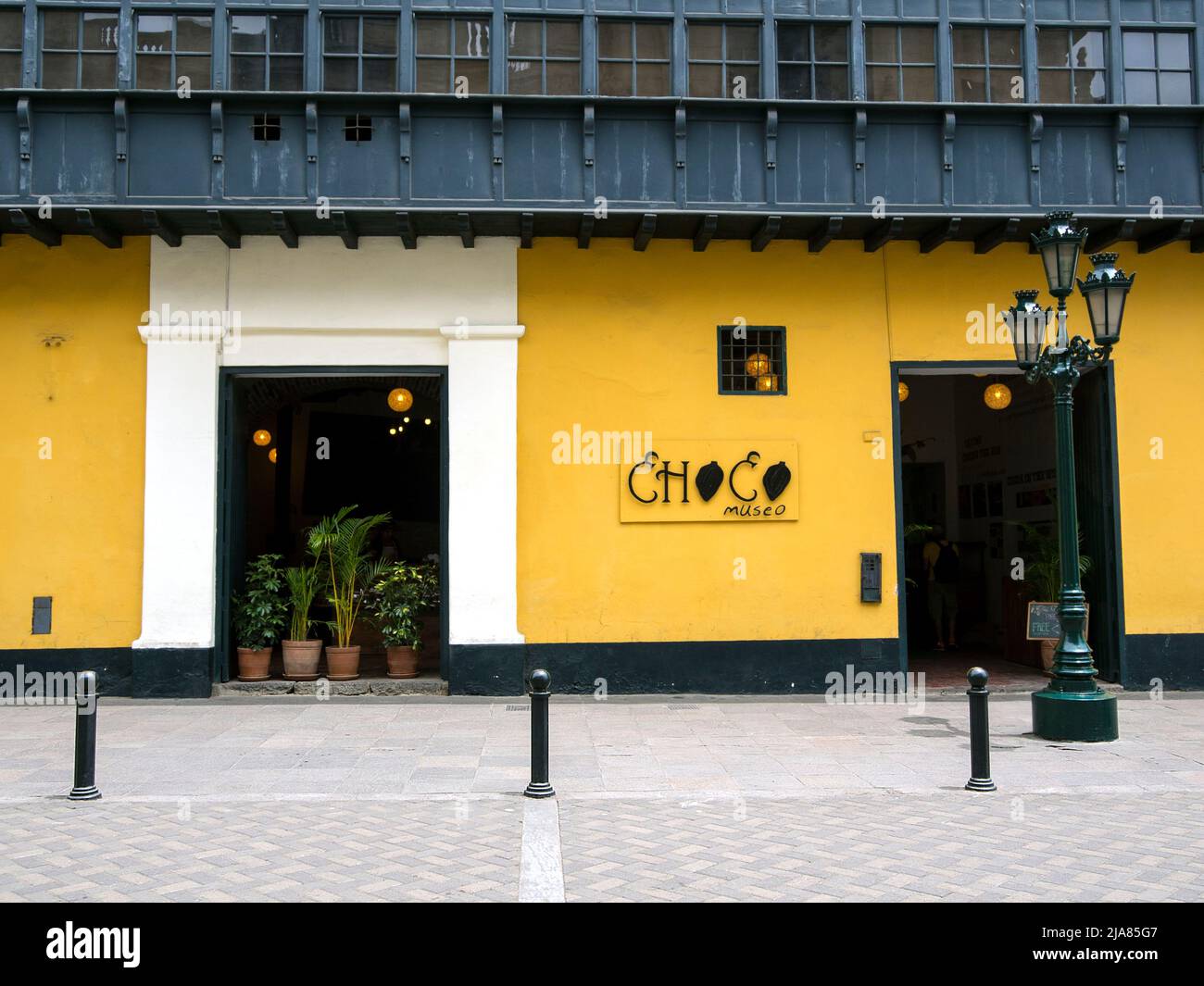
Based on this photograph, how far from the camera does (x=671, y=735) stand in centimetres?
1071

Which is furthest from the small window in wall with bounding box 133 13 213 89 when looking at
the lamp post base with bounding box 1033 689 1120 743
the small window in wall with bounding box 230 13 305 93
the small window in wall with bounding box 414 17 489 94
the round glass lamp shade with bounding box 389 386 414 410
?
the lamp post base with bounding box 1033 689 1120 743

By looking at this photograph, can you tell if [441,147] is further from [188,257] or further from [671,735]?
[671,735]

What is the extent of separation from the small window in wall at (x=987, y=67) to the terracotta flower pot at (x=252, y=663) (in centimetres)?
1098

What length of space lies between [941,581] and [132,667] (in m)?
12.5

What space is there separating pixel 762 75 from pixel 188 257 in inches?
289

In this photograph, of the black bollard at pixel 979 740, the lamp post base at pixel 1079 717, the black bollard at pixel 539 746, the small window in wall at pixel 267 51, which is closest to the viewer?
the black bollard at pixel 539 746

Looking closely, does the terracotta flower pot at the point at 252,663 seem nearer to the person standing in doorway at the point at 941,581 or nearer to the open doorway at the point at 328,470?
the open doorway at the point at 328,470

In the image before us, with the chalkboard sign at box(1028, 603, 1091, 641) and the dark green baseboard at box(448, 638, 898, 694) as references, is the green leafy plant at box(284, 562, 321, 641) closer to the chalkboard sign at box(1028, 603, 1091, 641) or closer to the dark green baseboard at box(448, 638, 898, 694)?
the dark green baseboard at box(448, 638, 898, 694)

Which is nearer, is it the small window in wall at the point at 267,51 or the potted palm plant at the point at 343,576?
the small window in wall at the point at 267,51

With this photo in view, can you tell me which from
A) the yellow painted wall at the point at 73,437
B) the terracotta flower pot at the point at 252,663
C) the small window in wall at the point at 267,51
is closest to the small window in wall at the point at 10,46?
the yellow painted wall at the point at 73,437

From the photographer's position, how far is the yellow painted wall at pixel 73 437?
1291 cm

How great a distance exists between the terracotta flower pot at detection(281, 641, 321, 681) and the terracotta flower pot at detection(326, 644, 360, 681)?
19 cm
